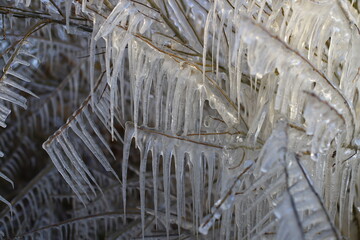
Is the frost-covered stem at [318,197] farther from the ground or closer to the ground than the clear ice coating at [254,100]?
closer to the ground

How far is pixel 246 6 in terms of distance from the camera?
92cm

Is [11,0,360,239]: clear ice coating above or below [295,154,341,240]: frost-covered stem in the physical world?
above

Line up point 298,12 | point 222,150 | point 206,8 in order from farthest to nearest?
point 206,8
point 222,150
point 298,12

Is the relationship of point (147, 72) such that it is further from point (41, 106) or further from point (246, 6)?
point (41, 106)

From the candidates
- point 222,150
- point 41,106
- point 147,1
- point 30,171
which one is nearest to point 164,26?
point 147,1

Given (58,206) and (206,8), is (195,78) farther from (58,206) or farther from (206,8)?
(58,206)

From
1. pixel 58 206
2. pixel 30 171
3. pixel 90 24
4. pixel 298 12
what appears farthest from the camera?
pixel 30 171

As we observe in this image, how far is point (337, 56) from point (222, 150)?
0.95 ft

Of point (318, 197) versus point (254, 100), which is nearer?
point (318, 197)

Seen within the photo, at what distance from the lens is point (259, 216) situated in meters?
0.97

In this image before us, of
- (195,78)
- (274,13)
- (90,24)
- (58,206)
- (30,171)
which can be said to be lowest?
(58,206)

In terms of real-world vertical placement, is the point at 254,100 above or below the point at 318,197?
above

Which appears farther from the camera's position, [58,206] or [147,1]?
[58,206]

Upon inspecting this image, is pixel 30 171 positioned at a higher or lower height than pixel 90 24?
lower
